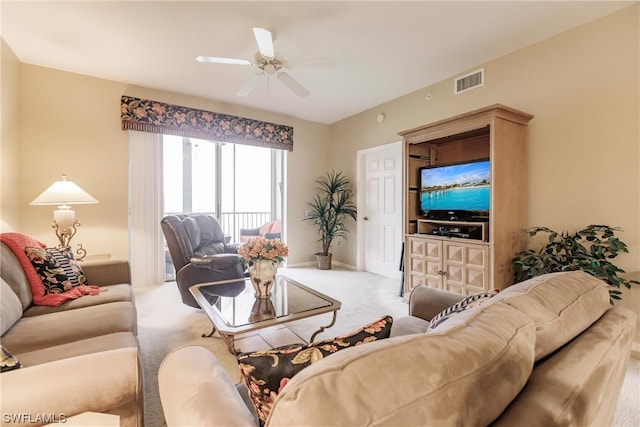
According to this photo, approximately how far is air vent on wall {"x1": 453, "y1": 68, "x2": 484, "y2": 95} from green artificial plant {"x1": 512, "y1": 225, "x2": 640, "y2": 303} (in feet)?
5.66

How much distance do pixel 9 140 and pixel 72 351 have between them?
2983 mm

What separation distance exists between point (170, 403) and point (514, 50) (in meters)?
3.78

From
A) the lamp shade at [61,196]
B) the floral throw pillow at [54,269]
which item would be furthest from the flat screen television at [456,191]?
the lamp shade at [61,196]

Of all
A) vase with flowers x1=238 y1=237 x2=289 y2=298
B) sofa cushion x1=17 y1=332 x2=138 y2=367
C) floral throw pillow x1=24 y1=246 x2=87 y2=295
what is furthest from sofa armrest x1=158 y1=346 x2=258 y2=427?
floral throw pillow x1=24 y1=246 x2=87 y2=295

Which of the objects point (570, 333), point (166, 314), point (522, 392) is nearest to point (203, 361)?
point (522, 392)

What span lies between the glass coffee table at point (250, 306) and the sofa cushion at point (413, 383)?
121 cm

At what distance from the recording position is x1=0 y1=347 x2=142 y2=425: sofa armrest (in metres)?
0.81

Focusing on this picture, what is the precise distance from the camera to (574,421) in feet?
1.86

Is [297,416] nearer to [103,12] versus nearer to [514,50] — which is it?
[103,12]

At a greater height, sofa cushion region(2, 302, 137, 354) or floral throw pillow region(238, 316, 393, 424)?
floral throw pillow region(238, 316, 393, 424)

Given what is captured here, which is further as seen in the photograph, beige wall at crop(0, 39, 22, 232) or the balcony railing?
the balcony railing

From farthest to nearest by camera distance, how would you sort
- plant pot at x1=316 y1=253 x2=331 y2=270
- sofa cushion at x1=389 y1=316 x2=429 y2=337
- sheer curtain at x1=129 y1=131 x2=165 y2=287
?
plant pot at x1=316 y1=253 x2=331 y2=270
sheer curtain at x1=129 y1=131 x2=165 y2=287
sofa cushion at x1=389 y1=316 x2=429 y2=337

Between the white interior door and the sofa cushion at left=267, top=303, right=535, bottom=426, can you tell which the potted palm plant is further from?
the sofa cushion at left=267, top=303, right=535, bottom=426

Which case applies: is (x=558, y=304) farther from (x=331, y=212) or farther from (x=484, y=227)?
(x=331, y=212)
